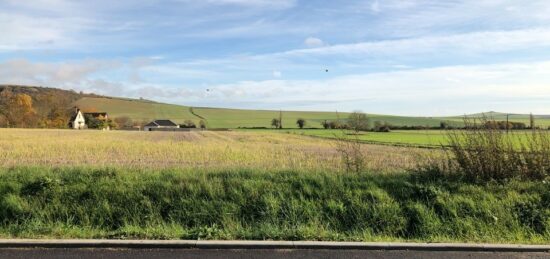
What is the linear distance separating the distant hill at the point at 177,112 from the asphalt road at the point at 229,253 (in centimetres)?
12647

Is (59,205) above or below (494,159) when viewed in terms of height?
below

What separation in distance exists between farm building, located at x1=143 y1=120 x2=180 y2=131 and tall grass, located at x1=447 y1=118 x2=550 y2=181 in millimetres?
128146

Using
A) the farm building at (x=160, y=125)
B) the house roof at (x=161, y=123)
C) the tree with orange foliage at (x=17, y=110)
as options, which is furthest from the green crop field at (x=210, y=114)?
the tree with orange foliage at (x=17, y=110)

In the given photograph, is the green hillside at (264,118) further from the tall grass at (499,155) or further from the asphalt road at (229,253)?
the asphalt road at (229,253)

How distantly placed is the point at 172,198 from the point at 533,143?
23.4ft

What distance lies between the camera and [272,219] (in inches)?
304

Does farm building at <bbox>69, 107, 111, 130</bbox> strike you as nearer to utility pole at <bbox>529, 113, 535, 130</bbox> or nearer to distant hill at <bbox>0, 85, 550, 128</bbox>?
distant hill at <bbox>0, 85, 550, 128</bbox>

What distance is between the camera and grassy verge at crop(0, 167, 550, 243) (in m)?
7.19

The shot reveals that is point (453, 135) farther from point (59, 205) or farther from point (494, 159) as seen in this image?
point (59, 205)

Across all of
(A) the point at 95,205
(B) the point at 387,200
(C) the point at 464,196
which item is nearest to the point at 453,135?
(C) the point at 464,196

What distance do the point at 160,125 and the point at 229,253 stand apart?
13302 centimetres

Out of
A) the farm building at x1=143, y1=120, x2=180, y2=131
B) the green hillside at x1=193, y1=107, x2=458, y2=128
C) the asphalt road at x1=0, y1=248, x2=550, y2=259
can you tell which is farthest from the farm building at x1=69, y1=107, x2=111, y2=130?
the asphalt road at x1=0, y1=248, x2=550, y2=259

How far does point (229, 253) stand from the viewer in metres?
6.31

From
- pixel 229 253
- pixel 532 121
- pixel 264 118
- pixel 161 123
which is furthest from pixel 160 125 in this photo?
pixel 229 253
